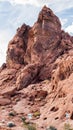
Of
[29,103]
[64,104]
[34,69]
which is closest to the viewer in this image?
[64,104]

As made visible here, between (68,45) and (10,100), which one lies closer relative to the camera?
(10,100)

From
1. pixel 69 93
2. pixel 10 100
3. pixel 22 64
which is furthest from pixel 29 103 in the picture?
pixel 22 64

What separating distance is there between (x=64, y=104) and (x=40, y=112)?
273 inches

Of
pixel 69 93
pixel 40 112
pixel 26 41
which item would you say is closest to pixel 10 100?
pixel 40 112

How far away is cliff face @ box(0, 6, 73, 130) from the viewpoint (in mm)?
64981

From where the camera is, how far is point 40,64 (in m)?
81.1

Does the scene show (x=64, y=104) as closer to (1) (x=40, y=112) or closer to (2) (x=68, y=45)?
(1) (x=40, y=112)

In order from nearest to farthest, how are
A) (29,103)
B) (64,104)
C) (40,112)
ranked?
(64,104) → (40,112) → (29,103)

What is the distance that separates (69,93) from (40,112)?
725 centimetres

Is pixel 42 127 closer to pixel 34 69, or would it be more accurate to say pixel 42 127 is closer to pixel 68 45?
pixel 34 69

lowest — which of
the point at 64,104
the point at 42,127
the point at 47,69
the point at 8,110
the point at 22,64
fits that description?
the point at 42,127

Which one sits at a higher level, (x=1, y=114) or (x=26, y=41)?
(x=26, y=41)

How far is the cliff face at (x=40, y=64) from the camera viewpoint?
64981 millimetres

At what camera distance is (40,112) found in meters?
61.1
